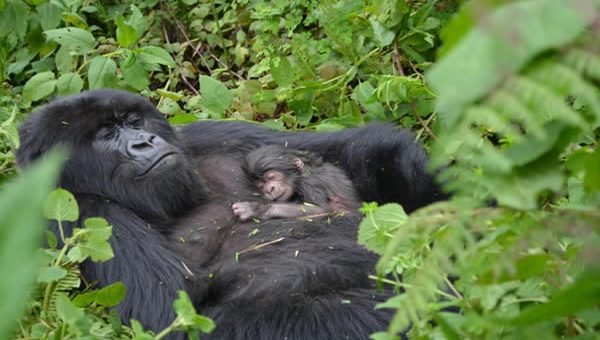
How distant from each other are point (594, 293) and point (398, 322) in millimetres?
304

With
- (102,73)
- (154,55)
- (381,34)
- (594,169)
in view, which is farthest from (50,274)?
(381,34)

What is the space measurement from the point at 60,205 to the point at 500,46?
1885mm

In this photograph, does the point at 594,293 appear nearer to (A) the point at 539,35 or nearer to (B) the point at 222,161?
(A) the point at 539,35

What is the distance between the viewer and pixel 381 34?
4.76m

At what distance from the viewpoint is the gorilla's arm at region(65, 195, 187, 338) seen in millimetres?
3186

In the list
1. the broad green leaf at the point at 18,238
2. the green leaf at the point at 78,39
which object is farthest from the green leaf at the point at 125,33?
the broad green leaf at the point at 18,238

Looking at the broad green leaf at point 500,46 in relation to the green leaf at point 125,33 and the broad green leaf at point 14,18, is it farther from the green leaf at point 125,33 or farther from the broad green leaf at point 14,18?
the broad green leaf at point 14,18

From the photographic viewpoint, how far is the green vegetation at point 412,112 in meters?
1.15

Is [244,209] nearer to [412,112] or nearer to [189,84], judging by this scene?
[412,112]

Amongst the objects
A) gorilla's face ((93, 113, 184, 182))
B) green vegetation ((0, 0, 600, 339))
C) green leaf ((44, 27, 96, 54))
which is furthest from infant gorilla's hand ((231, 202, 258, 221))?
green leaf ((44, 27, 96, 54))

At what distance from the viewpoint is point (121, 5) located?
6273mm

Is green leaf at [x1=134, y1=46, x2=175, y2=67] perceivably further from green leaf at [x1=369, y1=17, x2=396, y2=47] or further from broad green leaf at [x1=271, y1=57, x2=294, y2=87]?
green leaf at [x1=369, y1=17, x2=396, y2=47]

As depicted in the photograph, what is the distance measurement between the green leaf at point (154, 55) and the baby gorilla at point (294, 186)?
1.02 metres

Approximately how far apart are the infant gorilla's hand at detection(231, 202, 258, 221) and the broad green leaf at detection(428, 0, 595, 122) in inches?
104
